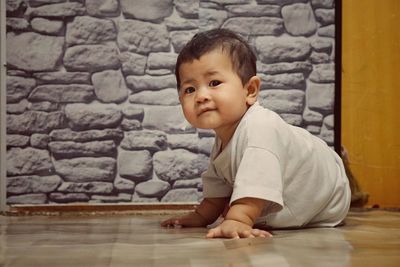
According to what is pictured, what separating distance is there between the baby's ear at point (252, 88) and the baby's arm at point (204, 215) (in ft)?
0.98

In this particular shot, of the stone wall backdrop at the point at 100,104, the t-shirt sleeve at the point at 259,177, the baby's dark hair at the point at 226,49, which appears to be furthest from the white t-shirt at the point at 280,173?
the stone wall backdrop at the point at 100,104

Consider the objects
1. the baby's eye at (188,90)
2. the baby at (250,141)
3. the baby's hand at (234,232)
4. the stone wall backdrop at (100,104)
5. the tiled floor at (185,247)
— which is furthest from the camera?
the stone wall backdrop at (100,104)

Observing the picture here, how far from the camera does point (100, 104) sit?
298 cm

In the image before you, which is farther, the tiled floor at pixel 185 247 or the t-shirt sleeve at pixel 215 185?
the t-shirt sleeve at pixel 215 185

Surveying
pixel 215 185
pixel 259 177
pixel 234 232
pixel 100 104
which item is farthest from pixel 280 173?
pixel 100 104

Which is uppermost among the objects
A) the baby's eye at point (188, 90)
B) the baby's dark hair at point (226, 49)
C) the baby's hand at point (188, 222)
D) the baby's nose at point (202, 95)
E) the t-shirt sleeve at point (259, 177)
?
the baby's dark hair at point (226, 49)

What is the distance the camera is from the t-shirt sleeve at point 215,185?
58.2 inches

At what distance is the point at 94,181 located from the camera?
2969 mm

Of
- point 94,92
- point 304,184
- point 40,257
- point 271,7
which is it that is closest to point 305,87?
point 271,7

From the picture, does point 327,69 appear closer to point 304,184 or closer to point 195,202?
point 195,202

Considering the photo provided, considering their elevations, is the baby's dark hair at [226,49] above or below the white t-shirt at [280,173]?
above

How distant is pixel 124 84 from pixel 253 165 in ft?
6.21

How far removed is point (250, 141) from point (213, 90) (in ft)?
0.52

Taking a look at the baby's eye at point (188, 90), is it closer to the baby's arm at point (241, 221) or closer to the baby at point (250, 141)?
the baby at point (250, 141)
